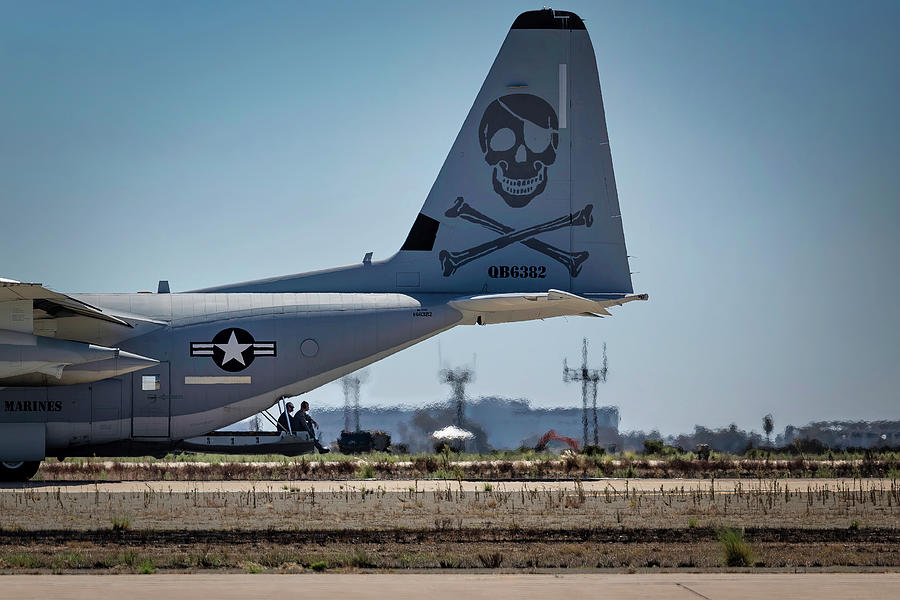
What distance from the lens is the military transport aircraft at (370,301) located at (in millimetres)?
26938

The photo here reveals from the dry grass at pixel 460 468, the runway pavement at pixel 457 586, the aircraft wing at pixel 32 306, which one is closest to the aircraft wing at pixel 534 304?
the dry grass at pixel 460 468

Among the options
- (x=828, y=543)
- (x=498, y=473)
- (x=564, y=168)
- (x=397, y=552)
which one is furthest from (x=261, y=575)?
(x=564, y=168)

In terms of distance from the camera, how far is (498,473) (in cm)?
3055

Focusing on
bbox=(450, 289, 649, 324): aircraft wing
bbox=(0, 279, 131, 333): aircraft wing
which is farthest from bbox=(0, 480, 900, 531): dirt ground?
bbox=(450, 289, 649, 324): aircraft wing

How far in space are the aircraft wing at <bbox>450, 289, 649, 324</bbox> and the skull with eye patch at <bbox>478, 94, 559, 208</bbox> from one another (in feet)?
10.8

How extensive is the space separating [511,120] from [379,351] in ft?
26.1

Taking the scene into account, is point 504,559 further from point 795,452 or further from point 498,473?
point 795,452

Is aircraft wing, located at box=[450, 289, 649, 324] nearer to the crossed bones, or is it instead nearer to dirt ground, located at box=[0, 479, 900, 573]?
the crossed bones

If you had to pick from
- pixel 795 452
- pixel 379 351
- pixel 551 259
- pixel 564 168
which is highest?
pixel 564 168

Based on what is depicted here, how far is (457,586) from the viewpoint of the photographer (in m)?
11.2

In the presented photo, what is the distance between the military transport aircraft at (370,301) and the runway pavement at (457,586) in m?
15.4

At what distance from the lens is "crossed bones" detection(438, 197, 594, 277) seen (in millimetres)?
31125

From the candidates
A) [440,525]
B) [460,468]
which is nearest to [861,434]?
[460,468]

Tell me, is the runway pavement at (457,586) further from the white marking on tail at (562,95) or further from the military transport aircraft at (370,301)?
the white marking on tail at (562,95)
